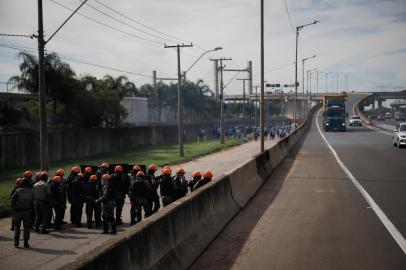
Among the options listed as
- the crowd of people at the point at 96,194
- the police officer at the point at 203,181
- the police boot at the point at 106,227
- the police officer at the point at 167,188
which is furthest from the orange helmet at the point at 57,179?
the police officer at the point at 203,181

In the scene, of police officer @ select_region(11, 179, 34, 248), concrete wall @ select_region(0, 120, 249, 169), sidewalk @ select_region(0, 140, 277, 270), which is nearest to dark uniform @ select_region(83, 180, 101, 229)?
sidewalk @ select_region(0, 140, 277, 270)

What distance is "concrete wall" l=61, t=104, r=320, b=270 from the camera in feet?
19.4

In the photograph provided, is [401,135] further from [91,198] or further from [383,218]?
[91,198]

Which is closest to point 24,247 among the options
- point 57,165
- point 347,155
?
point 57,165

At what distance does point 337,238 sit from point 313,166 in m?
16.4

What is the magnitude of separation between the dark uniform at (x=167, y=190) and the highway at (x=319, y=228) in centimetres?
157

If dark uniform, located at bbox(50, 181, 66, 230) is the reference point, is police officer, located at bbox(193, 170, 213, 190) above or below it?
above

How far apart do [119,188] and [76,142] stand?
26.0 metres

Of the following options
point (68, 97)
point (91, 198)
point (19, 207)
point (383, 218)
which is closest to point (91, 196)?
point (91, 198)

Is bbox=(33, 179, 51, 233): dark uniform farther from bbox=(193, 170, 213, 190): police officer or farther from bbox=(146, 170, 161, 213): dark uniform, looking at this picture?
bbox=(193, 170, 213, 190): police officer

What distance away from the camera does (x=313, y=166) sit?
2631 cm

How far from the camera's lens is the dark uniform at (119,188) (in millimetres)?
13648

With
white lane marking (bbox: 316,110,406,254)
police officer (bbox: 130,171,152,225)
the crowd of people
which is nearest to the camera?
white lane marking (bbox: 316,110,406,254)

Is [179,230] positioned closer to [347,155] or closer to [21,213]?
[21,213]
